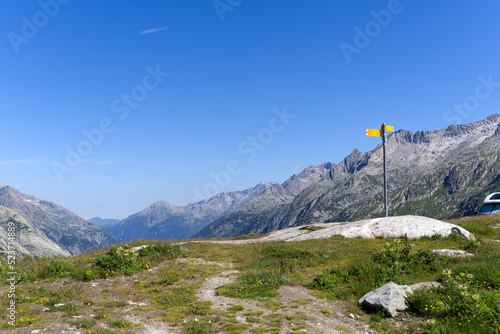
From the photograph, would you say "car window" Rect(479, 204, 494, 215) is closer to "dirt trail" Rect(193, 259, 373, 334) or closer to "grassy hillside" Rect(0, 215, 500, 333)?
"grassy hillside" Rect(0, 215, 500, 333)

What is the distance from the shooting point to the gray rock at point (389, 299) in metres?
12.1

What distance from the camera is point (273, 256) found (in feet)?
80.4

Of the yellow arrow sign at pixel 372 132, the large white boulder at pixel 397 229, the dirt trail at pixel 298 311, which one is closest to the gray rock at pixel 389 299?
the dirt trail at pixel 298 311

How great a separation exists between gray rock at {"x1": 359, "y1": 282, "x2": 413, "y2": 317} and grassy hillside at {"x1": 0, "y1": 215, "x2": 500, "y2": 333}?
30 cm

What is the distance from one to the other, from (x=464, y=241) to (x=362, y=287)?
14310mm

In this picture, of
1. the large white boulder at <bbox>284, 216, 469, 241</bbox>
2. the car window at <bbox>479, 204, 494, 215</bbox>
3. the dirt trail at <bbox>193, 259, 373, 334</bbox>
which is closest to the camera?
the dirt trail at <bbox>193, 259, 373, 334</bbox>

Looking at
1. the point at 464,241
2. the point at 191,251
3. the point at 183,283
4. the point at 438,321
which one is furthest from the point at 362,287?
the point at 191,251

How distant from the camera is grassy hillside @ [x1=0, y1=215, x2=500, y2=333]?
11031 millimetres

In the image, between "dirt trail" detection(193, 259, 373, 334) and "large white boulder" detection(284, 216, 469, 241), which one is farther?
"large white boulder" detection(284, 216, 469, 241)

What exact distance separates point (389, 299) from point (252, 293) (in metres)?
6.52

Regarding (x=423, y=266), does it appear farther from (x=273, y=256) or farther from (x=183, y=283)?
(x=183, y=283)

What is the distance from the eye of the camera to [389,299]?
12.3 m

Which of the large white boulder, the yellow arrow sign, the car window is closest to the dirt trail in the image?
the large white boulder

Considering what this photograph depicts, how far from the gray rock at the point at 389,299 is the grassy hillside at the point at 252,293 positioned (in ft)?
0.98
